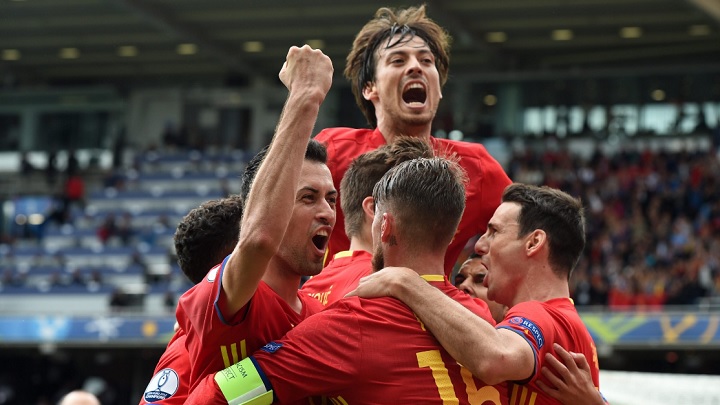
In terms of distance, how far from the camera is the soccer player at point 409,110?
565 centimetres

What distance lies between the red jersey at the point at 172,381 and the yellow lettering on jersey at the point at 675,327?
16.7 meters

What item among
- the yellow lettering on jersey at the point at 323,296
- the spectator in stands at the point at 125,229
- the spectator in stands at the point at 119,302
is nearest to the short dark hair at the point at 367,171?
the yellow lettering on jersey at the point at 323,296

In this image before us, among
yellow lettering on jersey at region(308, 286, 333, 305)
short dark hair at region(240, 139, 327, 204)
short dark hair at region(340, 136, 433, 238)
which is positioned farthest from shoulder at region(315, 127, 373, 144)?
short dark hair at region(240, 139, 327, 204)

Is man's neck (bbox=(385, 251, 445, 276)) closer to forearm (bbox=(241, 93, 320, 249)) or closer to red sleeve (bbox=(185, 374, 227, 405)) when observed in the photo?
forearm (bbox=(241, 93, 320, 249))

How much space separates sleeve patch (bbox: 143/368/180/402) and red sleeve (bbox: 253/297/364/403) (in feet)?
2.91

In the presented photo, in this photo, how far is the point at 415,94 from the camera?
569 centimetres

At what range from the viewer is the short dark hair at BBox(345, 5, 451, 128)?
5.86 meters

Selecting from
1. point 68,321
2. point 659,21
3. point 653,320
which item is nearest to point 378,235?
point 653,320

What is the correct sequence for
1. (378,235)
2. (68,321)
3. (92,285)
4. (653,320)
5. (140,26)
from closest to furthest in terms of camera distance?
(378,235), (653,320), (68,321), (92,285), (140,26)

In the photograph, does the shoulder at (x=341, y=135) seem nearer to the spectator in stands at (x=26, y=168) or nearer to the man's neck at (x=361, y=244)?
the man's neck at (x=361, y=244)

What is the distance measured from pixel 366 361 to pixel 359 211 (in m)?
0.99

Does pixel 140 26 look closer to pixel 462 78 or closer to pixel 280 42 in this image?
pixel 280 42

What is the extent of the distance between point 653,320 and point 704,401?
11788mm

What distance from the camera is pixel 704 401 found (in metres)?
8.83
